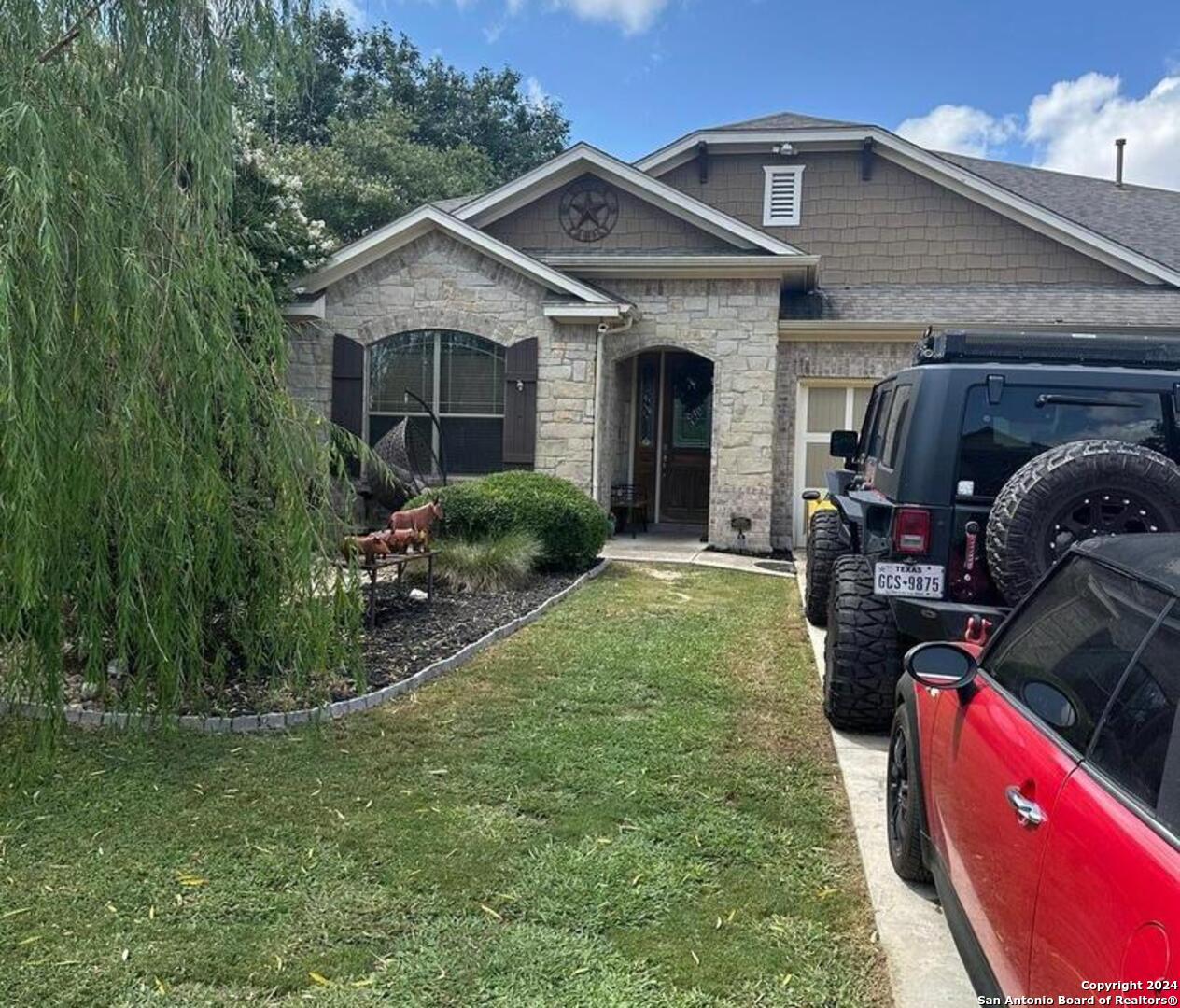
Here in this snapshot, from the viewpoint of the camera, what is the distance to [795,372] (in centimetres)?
1155

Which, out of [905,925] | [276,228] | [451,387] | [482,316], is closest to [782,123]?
[482,316]

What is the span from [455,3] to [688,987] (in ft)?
17.4

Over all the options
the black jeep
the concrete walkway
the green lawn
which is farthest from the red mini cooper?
the concrete walkway

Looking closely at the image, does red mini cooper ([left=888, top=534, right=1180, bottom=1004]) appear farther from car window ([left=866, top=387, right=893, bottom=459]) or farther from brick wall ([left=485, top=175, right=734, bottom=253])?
brick wall ([left=485, top=175, right=734, bottom=253])

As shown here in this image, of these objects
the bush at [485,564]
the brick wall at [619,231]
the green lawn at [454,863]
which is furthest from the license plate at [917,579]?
the brick wall at [619,231]

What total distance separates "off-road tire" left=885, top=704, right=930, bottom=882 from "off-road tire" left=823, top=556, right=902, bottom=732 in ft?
3.66

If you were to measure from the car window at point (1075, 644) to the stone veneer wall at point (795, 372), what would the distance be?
923cm

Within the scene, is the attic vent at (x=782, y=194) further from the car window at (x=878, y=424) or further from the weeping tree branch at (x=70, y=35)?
the weeping tree branch at (x=70, y=35)

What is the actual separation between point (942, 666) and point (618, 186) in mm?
11007

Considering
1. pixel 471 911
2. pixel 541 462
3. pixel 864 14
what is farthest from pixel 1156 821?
pixel 864 14

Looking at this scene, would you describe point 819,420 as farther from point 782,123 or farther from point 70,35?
point 70,35

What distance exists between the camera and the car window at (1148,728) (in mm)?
1485

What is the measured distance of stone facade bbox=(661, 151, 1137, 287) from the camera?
12.9 metres

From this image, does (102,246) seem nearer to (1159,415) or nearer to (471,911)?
(471,911)
